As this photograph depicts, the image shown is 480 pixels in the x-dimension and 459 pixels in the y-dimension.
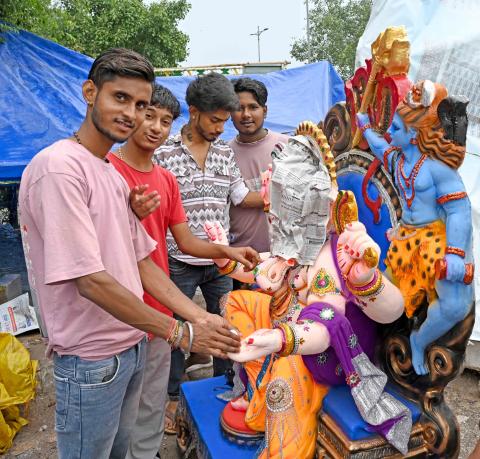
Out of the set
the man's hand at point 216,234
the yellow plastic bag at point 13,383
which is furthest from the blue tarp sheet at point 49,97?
the man's hand at point 216,234

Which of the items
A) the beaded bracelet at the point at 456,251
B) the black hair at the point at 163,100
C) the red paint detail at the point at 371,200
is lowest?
the beaded bracelet at the point at 456,251

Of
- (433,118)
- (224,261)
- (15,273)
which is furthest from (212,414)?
(15,273)

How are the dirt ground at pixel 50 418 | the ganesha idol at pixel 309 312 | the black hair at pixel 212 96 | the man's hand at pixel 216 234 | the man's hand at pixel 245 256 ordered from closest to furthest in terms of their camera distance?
the ganesha idol at pixel 309 312 → the man's hand at pixel 245 256 → the man's hand at pixel 216 234 → the black hair at pixel 212 96 → the dirt ground at pixel 50 418

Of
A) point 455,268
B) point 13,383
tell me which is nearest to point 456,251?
point 455,268

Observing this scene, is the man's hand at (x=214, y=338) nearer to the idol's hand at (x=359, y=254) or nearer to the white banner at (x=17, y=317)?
the idol's hand at (x=359, y=254)

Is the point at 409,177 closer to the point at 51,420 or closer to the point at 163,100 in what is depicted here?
the point at 163,100

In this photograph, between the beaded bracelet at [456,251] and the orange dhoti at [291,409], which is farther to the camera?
the orange dhoti at [291,409]

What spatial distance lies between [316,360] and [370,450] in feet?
1.16

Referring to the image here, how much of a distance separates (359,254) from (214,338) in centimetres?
53

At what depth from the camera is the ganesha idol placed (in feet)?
5.19

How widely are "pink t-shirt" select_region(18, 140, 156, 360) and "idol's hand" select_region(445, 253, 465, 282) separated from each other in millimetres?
1014

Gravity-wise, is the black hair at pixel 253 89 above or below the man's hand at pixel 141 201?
above

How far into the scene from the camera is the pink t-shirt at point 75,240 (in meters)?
1.33

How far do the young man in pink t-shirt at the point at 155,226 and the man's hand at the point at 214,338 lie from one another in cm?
65
